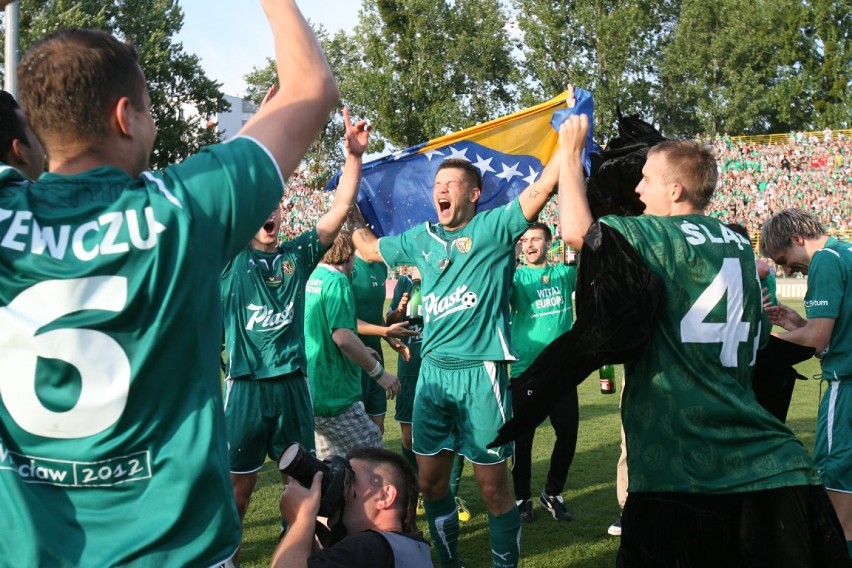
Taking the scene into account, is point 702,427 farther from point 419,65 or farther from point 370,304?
point 419,65

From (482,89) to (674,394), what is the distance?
158 feet

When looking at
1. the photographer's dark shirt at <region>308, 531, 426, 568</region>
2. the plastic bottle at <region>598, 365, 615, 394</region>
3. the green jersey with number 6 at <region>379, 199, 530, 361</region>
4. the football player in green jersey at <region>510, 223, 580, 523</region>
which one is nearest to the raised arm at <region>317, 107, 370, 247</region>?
the green jersey with number 6 at <region>379, 199, 530, 361</region>

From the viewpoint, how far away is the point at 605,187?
4.49m

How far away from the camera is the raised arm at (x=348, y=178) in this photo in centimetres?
373

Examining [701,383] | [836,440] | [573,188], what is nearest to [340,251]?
[573,188]

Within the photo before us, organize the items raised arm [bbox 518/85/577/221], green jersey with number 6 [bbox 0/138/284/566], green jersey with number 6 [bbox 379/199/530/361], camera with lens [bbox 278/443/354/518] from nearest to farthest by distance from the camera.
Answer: green jersey with number 6 [bbox 0/138/284/566] < camera with lens [bbox 278/443/354/518] < raised arm [bbox 518/85/577/221] < green jersey with number 6 [bbox 379/199/530/361]

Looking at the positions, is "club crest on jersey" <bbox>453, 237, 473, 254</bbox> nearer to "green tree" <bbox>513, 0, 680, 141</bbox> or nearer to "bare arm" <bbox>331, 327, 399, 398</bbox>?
"bare arm" <bbox>331, 327, 399, 398</bbox>

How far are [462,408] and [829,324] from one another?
2.17m

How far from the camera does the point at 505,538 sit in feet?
16.4

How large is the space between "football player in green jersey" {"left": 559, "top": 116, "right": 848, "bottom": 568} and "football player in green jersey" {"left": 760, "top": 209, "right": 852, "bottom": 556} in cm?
177

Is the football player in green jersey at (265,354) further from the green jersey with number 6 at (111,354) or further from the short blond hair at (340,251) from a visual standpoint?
the green jersey with number 6 at (111,354)

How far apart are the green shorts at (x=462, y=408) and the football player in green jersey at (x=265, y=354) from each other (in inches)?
28.0

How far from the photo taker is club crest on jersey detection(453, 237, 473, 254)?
5.31 meters

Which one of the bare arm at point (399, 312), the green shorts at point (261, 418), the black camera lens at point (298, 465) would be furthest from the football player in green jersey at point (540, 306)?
the black camera lens at point (298, 465)
